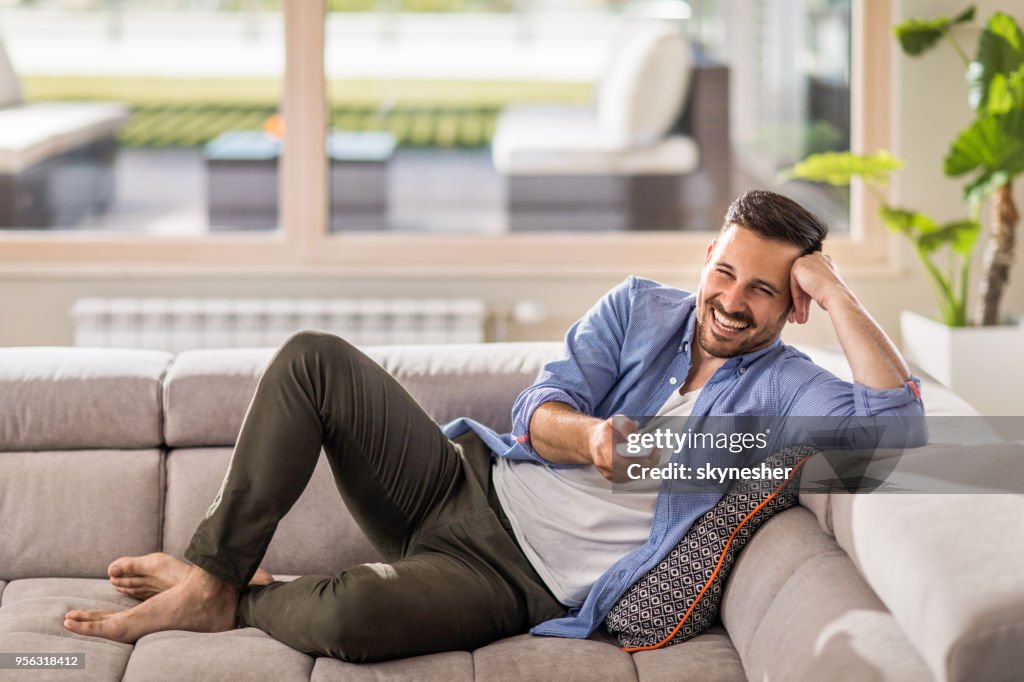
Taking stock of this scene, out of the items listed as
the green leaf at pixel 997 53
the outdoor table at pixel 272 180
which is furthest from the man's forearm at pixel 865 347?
the outdoor table at pixel 272 180

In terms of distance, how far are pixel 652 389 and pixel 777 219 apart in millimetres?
367

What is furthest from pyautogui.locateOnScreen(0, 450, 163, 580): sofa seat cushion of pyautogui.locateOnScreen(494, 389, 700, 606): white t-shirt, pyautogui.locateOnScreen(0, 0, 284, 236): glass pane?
pyautogui.locateOnScreen(0, 0, 284, 236): glass pane

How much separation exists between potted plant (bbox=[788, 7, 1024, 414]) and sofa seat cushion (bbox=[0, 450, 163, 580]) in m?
1.96

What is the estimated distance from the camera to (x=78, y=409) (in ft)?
8.00

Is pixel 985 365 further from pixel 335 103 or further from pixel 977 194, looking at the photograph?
pixel 335 103

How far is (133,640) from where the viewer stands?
201 cm

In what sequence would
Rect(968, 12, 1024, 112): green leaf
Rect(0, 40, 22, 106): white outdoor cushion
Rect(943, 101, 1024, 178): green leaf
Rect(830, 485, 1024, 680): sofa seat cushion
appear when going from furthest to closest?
Rect(0, 40, 22, 106): white outdoor cushion < Rect(968, 12, 1024, 112): green leaf < Rect(943, 101, 1024, 178): green leaf < Rect(830, 485, 1024, 680): sofa seat cushion

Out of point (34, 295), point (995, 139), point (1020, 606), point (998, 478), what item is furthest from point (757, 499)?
point (34, 295)

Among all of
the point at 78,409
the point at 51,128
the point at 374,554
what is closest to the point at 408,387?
the point at 374,554

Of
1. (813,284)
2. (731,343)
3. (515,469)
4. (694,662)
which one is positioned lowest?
(694,662)

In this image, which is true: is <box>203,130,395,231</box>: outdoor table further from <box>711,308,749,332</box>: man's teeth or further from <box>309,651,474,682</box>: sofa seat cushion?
<box>309,651,474,682</box>: sofa seat cushion

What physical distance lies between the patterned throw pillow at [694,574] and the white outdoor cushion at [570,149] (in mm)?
1972

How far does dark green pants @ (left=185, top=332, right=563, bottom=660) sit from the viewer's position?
6.34ft

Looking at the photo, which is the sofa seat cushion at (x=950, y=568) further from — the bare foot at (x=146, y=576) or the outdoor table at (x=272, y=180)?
the outdoor table at (x=272, y=180)
